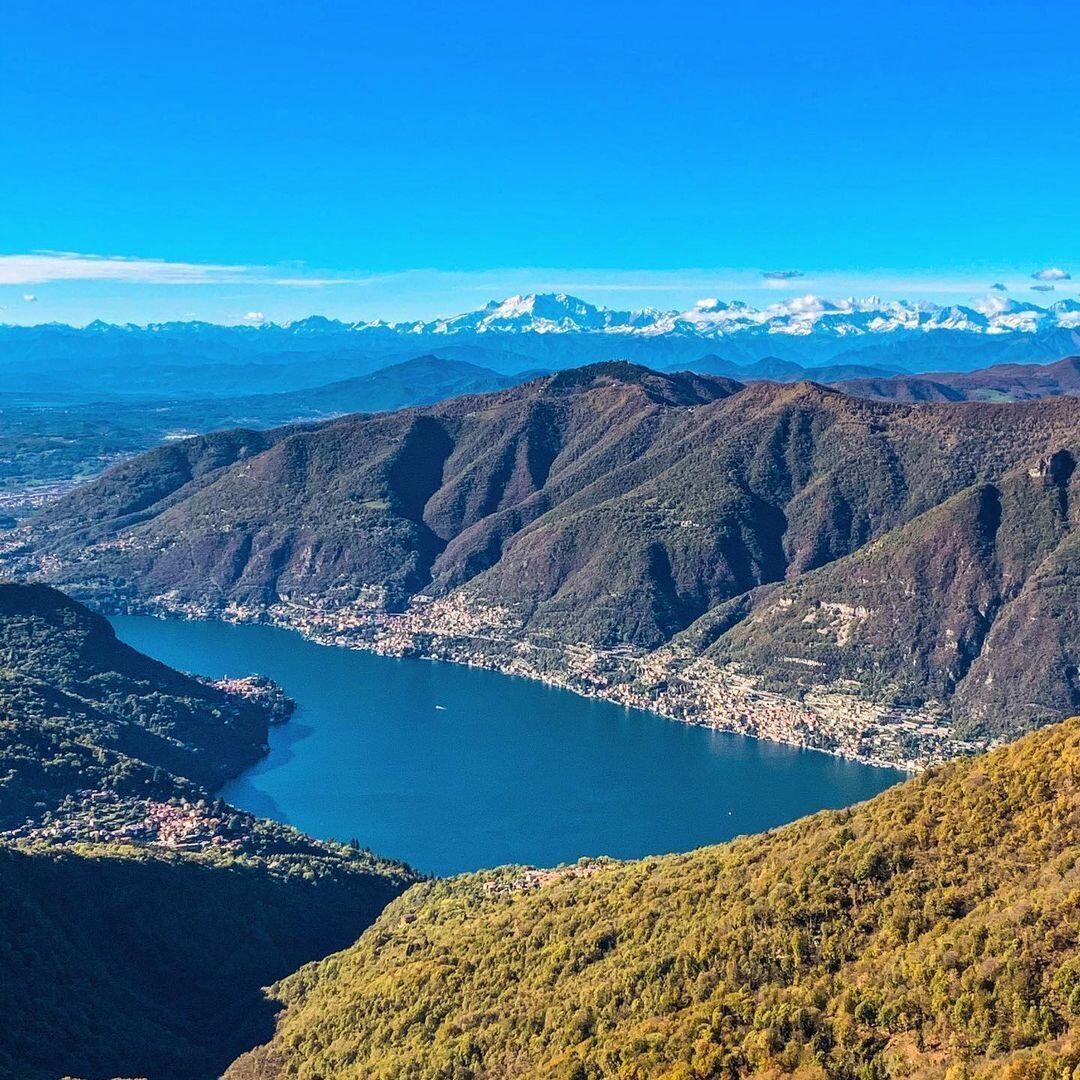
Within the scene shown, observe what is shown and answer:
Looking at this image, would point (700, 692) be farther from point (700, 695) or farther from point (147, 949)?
point (147, 949)

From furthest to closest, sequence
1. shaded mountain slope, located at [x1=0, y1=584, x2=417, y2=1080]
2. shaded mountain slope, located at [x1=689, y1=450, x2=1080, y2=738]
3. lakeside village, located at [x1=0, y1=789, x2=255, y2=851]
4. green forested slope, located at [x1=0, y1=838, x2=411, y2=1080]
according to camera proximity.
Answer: shaded mountain slope, located at [x1=689, y1=450, x2=1080, y2=738] < lakeside village, located at [x1=0, y1=789, x2=255, y2=851] < shaded mountain slope, located at [x1=0, y1=584, x2=417, y2=1080] < green forested slope, located at [x1=0, y1=838, x2=411, y2=1080]

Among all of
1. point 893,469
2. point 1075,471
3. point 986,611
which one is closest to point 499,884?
point 986,611

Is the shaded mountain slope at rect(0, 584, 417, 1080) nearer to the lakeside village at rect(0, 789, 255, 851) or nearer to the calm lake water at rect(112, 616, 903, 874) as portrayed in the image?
the lakeside village at rect(0, 789, 255, 851)

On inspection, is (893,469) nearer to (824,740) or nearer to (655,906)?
(824,740)

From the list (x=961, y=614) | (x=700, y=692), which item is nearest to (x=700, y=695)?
(x=700, y=692)

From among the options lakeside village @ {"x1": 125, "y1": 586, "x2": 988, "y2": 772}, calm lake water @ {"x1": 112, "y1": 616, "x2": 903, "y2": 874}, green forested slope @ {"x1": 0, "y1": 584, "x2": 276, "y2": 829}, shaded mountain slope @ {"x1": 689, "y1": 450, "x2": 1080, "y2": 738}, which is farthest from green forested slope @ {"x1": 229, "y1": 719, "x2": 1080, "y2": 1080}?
shaded mountain slope @ {"x1": 689, "y1": 450, "x2": 1080, "y2": 738}
